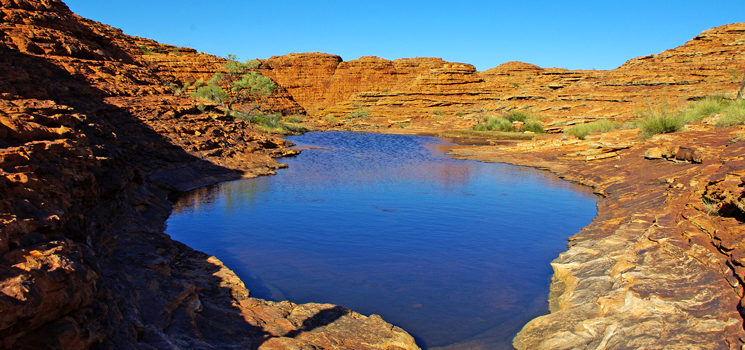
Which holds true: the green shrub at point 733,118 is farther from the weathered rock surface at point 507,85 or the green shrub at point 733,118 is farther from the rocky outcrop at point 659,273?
the weathered rock surface at point 507,85

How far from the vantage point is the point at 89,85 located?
1350 centimetres

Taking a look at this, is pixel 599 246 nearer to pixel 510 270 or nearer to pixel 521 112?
pixel 510 270

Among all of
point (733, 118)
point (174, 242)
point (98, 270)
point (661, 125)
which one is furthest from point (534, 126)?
point (98, 270)

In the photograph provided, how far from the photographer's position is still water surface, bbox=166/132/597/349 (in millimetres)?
5887

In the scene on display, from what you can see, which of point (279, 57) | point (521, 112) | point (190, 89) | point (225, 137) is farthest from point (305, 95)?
point (225, 137)

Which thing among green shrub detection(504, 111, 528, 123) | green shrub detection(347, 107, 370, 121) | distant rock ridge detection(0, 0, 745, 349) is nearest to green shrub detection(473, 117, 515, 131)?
green shrub detection(504, 111, 528, 123)

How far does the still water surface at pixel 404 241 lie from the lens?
589 cm

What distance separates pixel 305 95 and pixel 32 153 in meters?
74.8

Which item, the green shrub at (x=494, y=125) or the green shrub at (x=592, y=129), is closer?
the green shrub at (x=592, y=129)

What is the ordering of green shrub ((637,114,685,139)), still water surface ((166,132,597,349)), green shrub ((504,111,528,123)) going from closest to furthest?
still water surface ((166,132,597,349)) < green shrub ((637,114,685,139)) < green shrub ((504,111,528,123))

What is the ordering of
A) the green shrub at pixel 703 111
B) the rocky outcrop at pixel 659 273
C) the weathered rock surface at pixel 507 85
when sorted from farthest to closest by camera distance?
the weathered rock surface at pixel 507 85
the green shrub at pixel 703 111
the rocky outcrop at pixel 659 273

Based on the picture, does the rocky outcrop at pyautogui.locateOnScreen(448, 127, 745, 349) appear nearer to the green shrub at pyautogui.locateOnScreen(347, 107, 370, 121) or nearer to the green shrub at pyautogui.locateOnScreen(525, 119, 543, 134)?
the green shrub at pyautogui.locateOnScreen(525, 119, 543, 134)

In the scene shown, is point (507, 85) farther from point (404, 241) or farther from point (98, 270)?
point (98, 270)

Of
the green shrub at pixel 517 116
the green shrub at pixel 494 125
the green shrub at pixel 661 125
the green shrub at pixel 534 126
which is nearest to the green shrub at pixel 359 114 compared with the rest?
the green shrub at pixel 494 125
